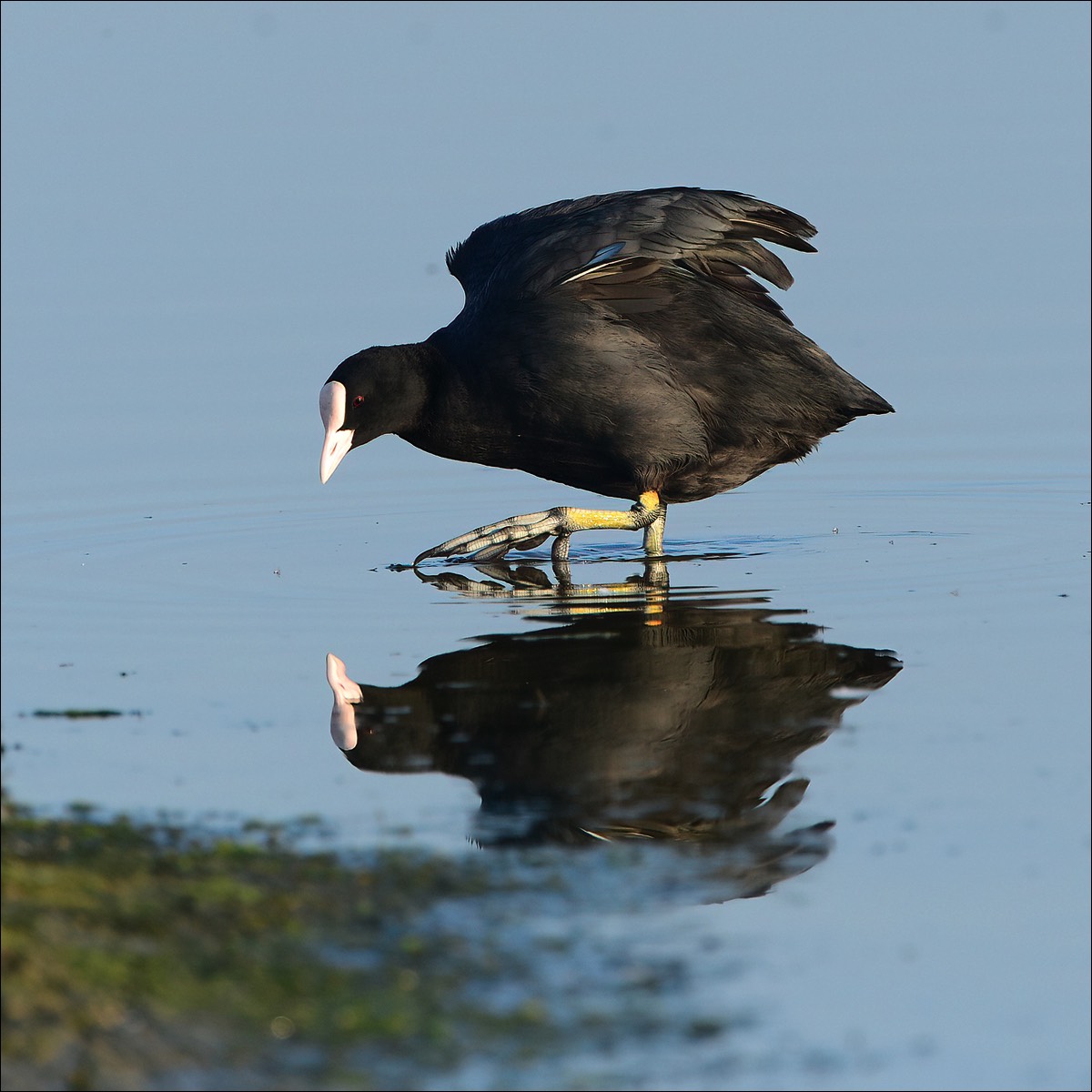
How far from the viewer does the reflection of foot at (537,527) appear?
31.4 ft

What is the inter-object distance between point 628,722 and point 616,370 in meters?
3.10

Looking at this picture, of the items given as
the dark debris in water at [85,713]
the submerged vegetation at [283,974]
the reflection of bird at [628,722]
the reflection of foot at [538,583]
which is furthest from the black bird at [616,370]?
the submerged vegetation at [283,974]

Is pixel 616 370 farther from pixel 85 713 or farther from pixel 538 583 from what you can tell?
pixel 85 713

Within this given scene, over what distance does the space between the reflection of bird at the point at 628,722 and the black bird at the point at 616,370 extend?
140 centimetres

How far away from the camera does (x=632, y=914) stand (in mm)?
4570

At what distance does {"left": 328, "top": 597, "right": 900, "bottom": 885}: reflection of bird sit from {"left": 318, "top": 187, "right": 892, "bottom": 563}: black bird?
140 cm

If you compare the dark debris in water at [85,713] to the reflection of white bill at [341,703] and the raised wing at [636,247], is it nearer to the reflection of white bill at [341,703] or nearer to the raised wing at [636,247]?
the reflection of white bill at [341,703]

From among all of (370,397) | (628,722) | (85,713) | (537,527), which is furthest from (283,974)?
(370,397)

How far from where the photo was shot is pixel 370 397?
976cm

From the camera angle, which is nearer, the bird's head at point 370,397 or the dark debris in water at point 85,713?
the dark debris in water at point 85,713

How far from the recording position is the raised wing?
889 cm

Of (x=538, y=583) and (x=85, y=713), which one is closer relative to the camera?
(x=85, y=713)

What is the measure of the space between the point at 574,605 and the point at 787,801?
10.4 feet

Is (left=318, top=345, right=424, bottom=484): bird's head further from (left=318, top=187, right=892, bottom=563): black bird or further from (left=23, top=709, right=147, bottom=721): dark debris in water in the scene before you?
(left=23, top=709, right=147, bottom=721): dark debris in water
